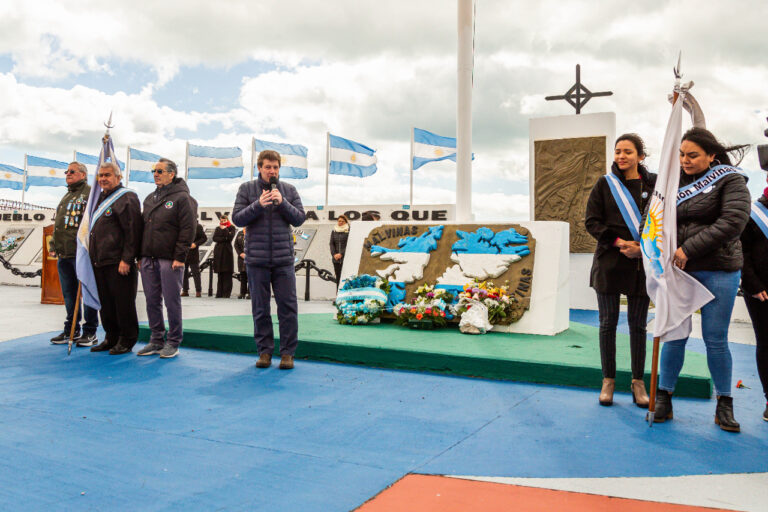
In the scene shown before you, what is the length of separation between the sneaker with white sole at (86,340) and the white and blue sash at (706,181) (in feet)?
17.0

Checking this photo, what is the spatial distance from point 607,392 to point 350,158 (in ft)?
42.9

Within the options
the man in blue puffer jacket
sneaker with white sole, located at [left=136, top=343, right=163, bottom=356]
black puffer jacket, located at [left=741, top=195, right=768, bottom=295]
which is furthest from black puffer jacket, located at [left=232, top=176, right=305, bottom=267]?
black puffer jacket, located at [left=741, top=195, right=768, bottom=295]

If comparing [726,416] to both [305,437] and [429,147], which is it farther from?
[429,147]

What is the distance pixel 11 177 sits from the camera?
21.1 meters

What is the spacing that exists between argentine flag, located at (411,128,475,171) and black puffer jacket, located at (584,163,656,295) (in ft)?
36.6

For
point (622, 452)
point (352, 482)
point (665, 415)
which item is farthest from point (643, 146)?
point (352, 482)

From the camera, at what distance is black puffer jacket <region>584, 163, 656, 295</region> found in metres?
3.54

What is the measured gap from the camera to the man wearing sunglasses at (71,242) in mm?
5676

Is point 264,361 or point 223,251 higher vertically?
point 223,251

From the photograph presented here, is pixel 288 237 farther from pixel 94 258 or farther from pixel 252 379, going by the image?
pixel 94 258

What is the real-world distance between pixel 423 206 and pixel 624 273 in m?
9.17

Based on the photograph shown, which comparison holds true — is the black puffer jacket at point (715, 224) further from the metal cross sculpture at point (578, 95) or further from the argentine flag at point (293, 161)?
the argentine flag at point (293, 161)

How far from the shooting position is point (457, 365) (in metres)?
4.37

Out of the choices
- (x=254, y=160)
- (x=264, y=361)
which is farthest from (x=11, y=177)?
(x=264, y=361)
